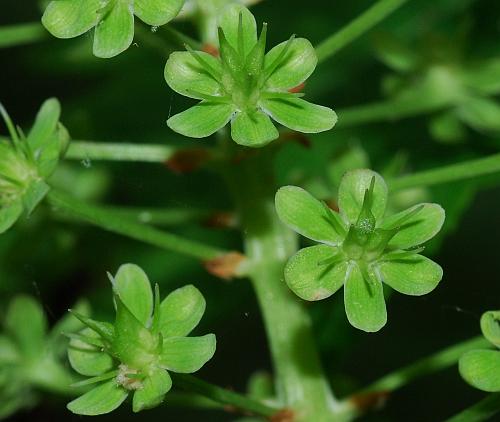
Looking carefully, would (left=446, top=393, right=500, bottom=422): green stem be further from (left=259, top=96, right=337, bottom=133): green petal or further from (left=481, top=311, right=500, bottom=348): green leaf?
(left=259, top=96, right=337, bottom=133): green petal

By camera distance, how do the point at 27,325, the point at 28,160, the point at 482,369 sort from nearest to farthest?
the point at 482,369
the point at 28,160
the point at 27,325

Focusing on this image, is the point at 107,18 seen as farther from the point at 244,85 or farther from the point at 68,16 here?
the point at 244,85

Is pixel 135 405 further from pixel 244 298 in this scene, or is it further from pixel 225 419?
pixel 225 419

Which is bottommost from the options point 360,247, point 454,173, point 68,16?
point 360,247

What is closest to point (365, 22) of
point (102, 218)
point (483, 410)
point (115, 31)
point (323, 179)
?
point (115, 31)

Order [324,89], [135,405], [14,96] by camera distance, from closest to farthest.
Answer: [135,405] < [324,89] < [14,96]

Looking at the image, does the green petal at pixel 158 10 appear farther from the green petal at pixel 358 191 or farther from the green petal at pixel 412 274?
the green petal at pixel 412 274

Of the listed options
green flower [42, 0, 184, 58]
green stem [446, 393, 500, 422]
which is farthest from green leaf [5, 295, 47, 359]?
green stem [446, 393, 500, 422]

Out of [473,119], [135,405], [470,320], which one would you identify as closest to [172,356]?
[135,405]
